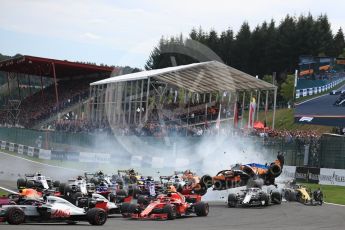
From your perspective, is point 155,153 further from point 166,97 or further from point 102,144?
point 166,97

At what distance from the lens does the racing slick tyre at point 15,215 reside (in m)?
18.0

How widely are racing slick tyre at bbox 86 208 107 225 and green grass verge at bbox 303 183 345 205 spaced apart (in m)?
15.6

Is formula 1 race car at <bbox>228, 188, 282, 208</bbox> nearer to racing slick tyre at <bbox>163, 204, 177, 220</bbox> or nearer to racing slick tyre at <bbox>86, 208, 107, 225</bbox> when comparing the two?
racing slick tyre at <bbox>163, 204, 177, 220</bbox>

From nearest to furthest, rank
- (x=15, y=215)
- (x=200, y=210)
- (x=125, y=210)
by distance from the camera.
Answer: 1. (x=15, y=215)
2. (x=125, y=210)
3. (x=200, y=210)

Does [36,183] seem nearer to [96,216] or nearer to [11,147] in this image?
[96,216]

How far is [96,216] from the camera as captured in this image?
19.3 m

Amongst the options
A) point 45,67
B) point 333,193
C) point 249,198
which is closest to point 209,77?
point 333,193

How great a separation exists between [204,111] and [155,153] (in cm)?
1077

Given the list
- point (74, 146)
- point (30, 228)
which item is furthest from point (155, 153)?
point (30, 228)

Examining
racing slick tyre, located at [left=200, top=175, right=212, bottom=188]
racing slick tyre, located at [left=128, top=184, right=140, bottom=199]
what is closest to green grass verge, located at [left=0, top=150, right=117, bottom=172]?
racing slick tyre, located at [left=200, top=175, right=212, bottom=188]

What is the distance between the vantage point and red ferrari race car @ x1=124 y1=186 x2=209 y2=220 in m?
21.9

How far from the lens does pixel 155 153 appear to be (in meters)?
47.6

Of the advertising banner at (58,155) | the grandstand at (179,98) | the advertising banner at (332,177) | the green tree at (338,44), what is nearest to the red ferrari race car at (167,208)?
the advertising banner at (332,177)

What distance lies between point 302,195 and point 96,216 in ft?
41.7
